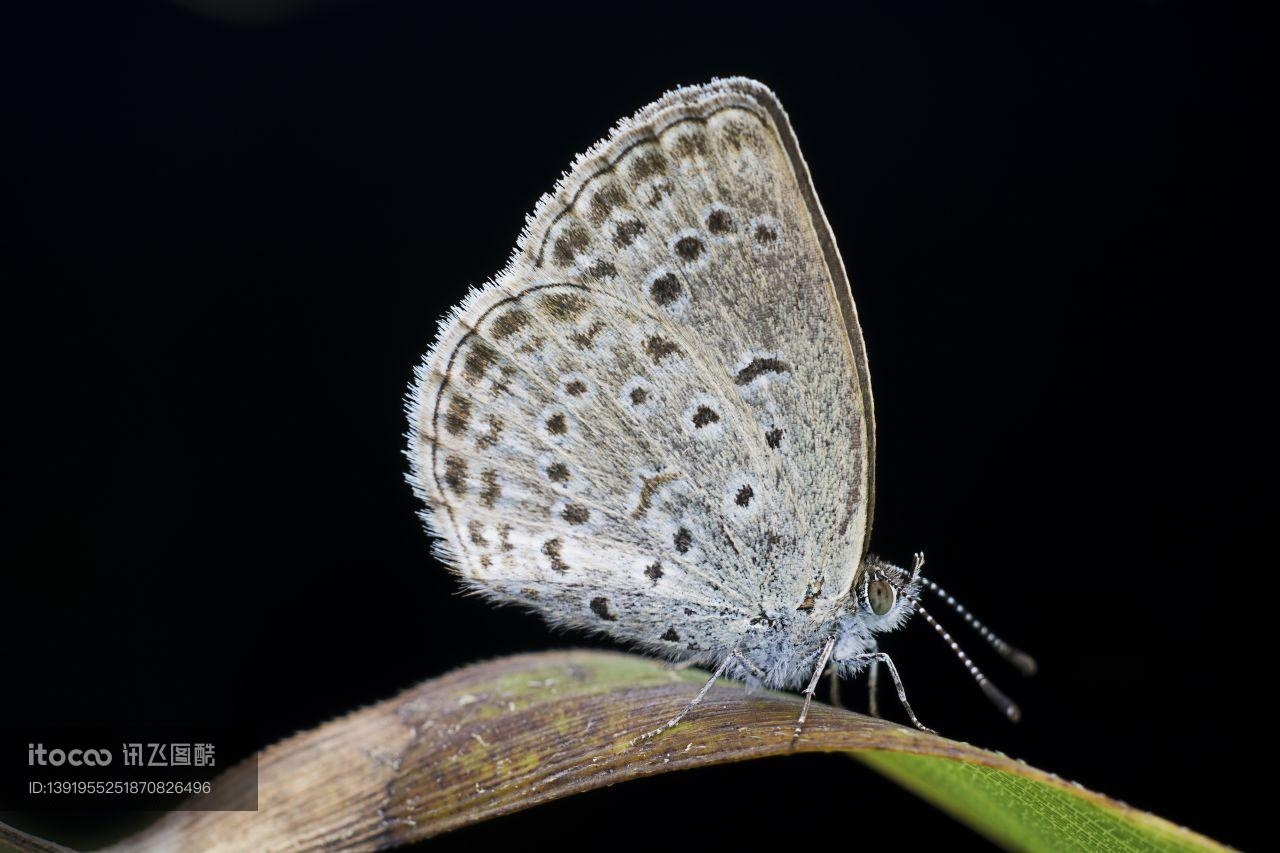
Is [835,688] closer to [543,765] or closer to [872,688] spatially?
[872,688]

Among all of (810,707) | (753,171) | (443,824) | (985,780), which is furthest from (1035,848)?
(753,171)

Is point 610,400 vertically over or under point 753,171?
under

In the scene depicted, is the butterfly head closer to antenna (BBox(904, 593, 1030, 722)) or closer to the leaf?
antenna (BBox(904, 593, 1030, 722))

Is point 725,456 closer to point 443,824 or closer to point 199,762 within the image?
point 443,824

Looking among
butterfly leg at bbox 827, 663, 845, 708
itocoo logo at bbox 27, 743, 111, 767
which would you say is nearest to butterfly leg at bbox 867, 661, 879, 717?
butterfly leg at bbox 827, 663, 845, 708

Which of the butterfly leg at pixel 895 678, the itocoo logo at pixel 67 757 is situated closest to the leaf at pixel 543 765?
the butterfly leg at pixel 895 678

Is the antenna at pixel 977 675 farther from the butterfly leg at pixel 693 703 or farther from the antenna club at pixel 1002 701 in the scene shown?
the butterfly leg at pixel 693 703
